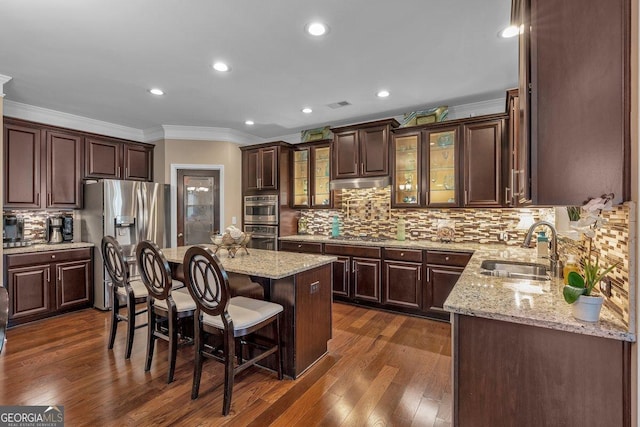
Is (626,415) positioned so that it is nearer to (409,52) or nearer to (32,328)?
(409,52)

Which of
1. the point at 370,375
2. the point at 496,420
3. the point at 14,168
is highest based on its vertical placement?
the point at 14,168

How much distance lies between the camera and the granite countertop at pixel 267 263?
7.25ft

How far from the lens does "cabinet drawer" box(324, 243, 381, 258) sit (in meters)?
3.98

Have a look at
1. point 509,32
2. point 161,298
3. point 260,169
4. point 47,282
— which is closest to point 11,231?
point 47,282

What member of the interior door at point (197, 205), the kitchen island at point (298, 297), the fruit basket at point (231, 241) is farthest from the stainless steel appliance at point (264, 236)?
the kitchen island at point (298, 297)

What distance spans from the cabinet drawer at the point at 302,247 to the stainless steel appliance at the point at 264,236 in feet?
0.74

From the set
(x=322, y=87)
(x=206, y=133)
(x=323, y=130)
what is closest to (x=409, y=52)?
(x=322, y=87)

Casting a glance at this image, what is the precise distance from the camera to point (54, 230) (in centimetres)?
411

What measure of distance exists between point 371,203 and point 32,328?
4424 millimetres

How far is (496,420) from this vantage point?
4.37 feet

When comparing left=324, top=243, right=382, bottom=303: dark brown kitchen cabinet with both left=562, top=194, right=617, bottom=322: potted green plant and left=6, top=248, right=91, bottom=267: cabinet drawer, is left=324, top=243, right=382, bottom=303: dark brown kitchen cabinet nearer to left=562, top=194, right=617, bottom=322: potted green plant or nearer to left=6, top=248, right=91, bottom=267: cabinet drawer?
left=562, top=194, right=617, bottom=322: potted green plant

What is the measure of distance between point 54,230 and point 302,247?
3.34 m

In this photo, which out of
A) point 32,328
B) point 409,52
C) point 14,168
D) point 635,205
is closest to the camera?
point 635,205

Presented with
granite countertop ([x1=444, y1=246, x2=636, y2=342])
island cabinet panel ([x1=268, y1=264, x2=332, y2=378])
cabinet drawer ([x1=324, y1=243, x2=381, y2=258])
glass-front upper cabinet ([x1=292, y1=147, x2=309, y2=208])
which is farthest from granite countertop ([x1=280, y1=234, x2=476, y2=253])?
granite countertop ([x1=444, y1=246, x2=636, y2=342])
